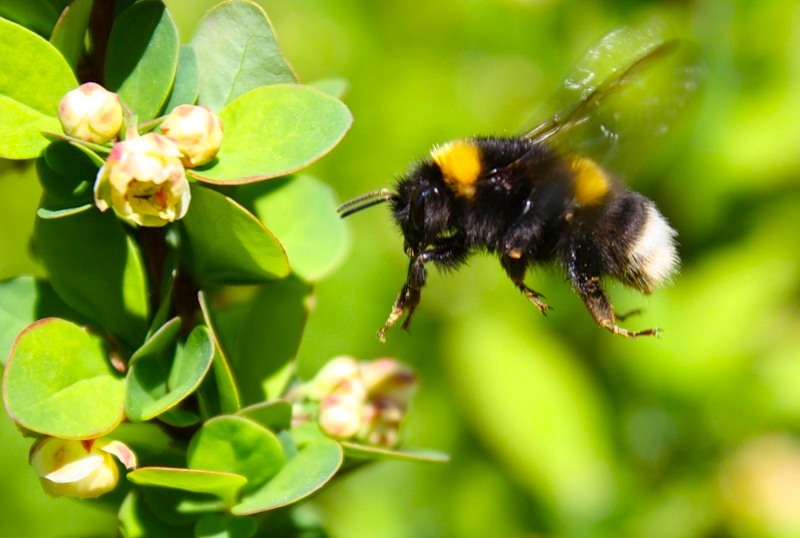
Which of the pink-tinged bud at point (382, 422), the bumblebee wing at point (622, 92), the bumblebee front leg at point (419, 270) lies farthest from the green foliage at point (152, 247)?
the bumblebee wing at point (622, 92)

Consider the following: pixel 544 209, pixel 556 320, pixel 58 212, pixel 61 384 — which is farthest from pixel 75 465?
pixel 556 320

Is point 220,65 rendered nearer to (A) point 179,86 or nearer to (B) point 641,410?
(A) point 179,86

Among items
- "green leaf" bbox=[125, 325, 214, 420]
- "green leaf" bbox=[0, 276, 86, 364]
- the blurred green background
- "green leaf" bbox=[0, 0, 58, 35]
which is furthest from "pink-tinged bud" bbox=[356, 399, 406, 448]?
the blurred green background

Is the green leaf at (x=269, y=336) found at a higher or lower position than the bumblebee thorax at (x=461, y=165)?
lower

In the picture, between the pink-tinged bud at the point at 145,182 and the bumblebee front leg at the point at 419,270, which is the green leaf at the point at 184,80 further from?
the bumblebee front leg at the point at 419,270

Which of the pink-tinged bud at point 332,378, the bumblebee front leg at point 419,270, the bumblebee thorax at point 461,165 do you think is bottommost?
the pink-tinged bud at point 332,378

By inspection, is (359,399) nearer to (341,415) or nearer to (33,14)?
(341,415)
